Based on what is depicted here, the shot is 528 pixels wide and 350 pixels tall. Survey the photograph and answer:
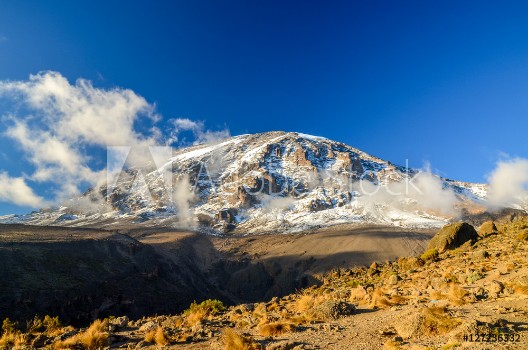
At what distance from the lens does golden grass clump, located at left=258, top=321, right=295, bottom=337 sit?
9523 mm

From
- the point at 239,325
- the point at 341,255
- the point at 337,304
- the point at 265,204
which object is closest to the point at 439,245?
the point at 337,304

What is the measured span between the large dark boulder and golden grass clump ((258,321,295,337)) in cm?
1787

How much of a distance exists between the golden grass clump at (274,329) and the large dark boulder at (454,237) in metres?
17.9

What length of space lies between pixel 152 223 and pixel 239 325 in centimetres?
15001

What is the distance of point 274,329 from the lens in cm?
957

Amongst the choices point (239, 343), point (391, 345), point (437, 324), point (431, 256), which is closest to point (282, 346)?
point (239, 343)

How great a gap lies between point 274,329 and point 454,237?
19380mm

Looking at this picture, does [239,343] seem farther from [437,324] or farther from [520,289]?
A: [520,289]

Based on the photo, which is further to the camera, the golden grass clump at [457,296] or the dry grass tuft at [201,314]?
the dry grass tuft at [201,314]

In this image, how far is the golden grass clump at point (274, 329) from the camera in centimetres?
952

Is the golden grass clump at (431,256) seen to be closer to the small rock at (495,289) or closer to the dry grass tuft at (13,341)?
the small rock at (495,289)

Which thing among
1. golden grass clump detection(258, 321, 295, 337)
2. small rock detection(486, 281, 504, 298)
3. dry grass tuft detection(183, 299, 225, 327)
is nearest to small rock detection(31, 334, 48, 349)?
dry grass tuft detection(183, 299, 225, 327)

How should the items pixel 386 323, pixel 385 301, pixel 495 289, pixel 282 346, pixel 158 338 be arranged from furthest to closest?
pixel 385 301 → pixel 495 289 → pixel 158 338 → pixel 386 323 → pixel 282 346

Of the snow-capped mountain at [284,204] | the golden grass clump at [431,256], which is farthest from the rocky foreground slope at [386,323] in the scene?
the snow-capped mountain at [284,204]
